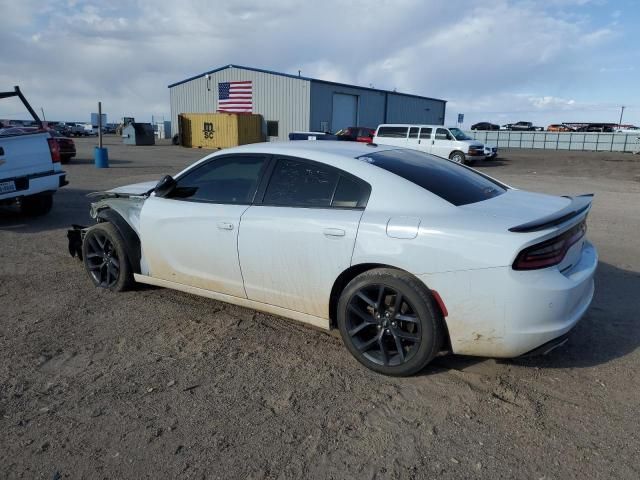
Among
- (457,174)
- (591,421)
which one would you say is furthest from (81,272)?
(591,421)

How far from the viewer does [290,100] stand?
3625 cm

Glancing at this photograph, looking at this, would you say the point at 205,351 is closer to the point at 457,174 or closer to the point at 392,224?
the point at 392,224

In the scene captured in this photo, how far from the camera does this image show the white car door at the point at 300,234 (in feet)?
11.1

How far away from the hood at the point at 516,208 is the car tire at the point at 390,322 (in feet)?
2.02

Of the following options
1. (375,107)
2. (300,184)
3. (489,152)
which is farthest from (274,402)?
(375,107)

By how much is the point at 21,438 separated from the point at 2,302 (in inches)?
95.5

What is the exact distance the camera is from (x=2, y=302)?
4.64m

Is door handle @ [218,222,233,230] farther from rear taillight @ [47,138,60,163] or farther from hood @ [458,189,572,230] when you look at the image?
rear taillight @ [47,138,60,163]

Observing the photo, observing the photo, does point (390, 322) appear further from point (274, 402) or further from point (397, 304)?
point (274, 402)

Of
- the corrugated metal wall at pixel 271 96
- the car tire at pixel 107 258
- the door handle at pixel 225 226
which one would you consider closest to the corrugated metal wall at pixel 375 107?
the corrugated metal wall at pixel 271 96

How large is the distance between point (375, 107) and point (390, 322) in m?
40.8

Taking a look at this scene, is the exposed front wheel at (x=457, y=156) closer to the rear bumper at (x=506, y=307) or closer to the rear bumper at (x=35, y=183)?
the rear bumper at (x=35, y=183)

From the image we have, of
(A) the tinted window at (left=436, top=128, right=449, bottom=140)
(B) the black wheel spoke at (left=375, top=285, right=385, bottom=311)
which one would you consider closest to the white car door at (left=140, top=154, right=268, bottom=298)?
(B) the black wheel spoke at (left=375, top=285, right=385, bottom=311)

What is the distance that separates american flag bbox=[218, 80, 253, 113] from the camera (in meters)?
38.2
